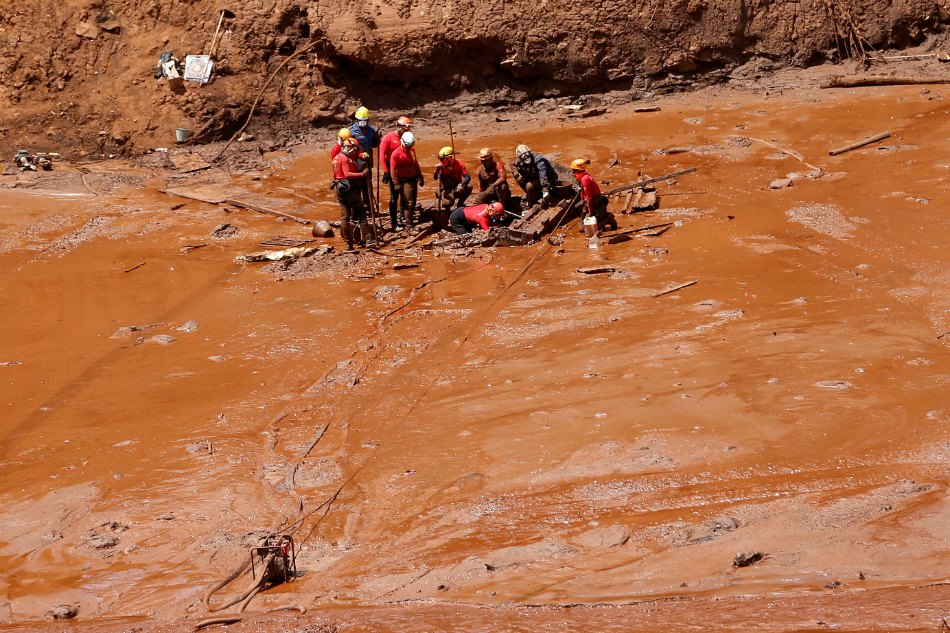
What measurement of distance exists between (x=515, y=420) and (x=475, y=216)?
5711mm

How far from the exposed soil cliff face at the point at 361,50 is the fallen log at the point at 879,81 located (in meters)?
1.16

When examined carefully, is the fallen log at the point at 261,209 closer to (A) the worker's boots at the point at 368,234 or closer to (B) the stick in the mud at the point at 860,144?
(A) the worker's boots at the point at 368,234

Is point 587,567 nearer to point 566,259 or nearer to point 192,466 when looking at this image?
point 192,466

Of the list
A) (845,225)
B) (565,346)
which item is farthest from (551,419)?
(845,225)

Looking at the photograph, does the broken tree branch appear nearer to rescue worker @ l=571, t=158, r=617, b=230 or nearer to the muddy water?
the muddy water

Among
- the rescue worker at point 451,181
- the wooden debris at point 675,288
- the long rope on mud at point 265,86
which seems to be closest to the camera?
the wooden debris at point 675,288

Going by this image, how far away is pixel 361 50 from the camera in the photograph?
17969mm

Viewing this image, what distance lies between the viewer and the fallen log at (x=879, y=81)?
16641 millimetres

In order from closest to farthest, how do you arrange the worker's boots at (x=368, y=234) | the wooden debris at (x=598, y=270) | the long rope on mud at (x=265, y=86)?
the wooden debris at (x=598, y=270) → the worker's boots at (x=368, y=234) → the long rope on mud at (x=265, y=86)

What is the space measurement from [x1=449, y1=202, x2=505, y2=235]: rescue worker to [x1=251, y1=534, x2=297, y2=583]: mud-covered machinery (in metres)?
7.32

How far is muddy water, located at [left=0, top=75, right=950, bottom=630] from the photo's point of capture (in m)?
5.55

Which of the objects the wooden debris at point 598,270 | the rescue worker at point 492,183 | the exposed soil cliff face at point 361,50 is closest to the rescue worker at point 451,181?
the rescue worker at point 492,183

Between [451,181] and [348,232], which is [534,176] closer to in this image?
[451,181]

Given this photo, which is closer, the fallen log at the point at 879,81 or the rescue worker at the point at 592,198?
the rescue worker at the point at 592,198
